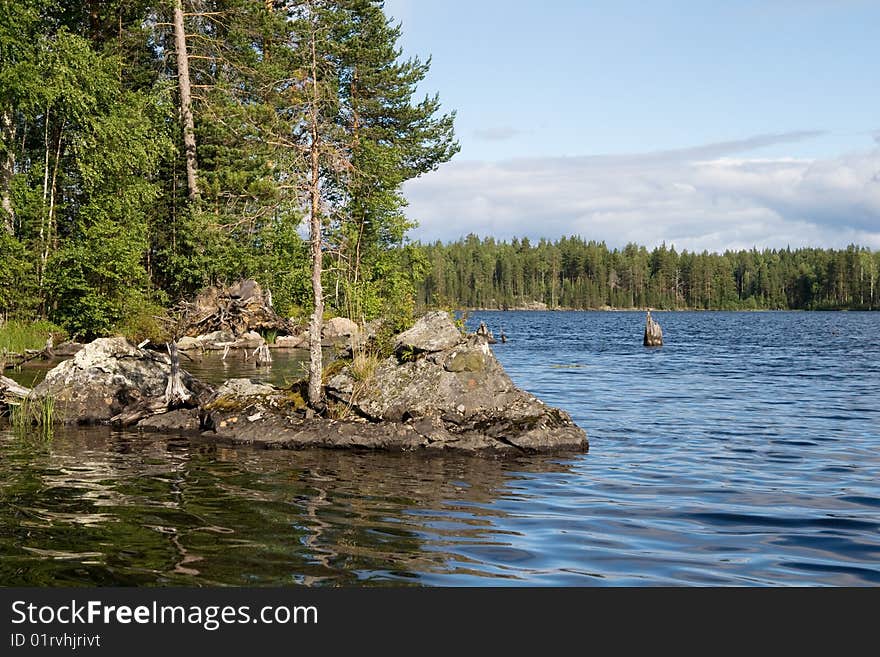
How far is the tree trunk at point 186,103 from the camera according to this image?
3772 centimetres

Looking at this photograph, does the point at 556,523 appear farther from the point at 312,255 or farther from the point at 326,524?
the point at 312,255

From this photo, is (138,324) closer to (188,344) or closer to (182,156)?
(188,344)

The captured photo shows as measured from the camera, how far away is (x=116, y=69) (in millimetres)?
34625

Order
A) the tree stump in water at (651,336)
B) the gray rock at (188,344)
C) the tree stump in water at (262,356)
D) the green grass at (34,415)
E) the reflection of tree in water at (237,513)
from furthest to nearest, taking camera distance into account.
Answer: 1. the tree stump in water at (651,336)
2. the gray rock at (188,344)
3. the tree stump in water at (262,356)
4. the green grass at (34,415)
5. the reflection of tree in water at (237,513)

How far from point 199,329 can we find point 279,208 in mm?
23560

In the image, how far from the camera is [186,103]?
124ft

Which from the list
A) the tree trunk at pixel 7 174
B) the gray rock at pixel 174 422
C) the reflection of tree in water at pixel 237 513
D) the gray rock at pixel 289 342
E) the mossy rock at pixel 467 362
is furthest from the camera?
the gray rock at pixel 289 342

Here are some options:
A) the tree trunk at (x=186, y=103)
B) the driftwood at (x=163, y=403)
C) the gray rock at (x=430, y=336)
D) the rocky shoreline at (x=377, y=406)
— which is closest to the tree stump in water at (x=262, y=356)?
the tree trunk at (x=186, y=103)

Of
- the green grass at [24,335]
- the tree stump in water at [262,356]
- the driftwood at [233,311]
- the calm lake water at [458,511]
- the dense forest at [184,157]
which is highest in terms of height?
the dense forest at [184,157]

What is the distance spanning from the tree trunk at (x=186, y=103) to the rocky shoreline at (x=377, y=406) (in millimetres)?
21242

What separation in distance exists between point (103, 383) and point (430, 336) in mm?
8448

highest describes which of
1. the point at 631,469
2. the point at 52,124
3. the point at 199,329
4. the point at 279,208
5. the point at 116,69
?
the point at 116,69

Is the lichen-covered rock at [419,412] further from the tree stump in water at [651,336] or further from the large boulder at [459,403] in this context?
the tree stump in water at [651,336]

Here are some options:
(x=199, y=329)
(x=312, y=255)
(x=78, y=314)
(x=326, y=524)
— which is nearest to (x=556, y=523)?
(x=326, y=524)
